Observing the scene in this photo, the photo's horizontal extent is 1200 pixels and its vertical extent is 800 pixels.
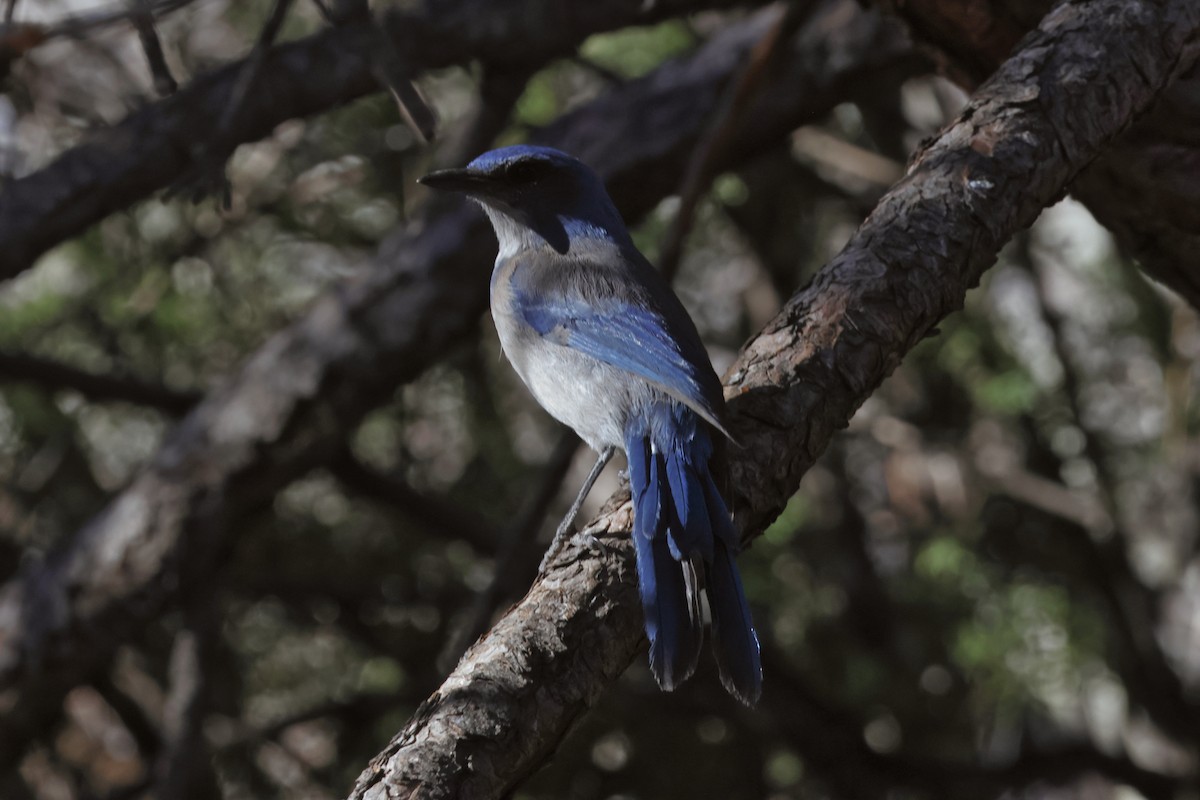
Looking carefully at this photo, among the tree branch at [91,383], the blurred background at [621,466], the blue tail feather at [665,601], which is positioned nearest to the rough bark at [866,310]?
the blue tail feather at [665,601]

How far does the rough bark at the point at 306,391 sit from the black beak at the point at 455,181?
796 mm

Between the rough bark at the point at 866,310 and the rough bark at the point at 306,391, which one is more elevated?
the rough bark at the point at 866,310

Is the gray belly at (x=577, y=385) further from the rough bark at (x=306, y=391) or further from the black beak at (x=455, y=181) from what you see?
the rough bark at (x=306, y=391)

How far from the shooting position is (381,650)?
5402 mm

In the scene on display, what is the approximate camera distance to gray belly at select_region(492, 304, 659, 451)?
123 inches

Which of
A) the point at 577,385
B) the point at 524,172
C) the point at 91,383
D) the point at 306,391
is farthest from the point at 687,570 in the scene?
the point at 91,383

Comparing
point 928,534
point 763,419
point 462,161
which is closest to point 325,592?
point 462,161

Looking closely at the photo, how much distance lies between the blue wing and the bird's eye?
0.93ft

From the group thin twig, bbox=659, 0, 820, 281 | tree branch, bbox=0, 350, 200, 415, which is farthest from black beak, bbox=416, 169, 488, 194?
tree branch, bbox=0, 350, 200, 415

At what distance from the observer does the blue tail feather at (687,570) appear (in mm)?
2424

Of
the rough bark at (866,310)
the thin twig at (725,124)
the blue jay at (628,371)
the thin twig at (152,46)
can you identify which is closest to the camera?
the rough bark at (866,310)

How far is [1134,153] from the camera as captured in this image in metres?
3.53

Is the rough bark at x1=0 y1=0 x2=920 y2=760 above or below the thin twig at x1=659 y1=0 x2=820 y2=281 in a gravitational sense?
below

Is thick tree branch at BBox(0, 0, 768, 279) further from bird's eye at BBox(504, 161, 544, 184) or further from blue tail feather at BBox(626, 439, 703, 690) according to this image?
blue tail feather at BBox(626, 439, 703, 690)
